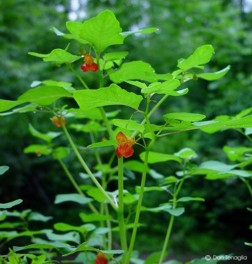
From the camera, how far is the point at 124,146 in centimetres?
79

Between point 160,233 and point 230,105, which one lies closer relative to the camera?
point 230,105

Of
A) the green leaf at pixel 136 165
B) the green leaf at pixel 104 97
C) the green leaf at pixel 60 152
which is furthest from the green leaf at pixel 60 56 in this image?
the green leaf at pixel 60 152

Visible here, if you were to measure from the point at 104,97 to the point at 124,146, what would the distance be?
0.14 m

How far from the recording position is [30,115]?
4898mm

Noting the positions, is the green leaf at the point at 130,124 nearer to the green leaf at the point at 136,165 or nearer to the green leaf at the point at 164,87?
the green leaf at the point at 164,87

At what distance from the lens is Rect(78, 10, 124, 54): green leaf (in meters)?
0.75

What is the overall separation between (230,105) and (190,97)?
7.76 ft

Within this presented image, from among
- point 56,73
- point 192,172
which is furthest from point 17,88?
point 192,172

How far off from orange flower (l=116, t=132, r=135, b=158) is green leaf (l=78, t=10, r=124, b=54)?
0.64 ft

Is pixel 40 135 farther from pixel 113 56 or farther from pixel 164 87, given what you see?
pixel 164 87

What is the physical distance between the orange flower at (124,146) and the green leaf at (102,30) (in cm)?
19

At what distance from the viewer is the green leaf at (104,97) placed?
68 centimetres

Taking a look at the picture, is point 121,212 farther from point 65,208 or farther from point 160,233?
point 65,208

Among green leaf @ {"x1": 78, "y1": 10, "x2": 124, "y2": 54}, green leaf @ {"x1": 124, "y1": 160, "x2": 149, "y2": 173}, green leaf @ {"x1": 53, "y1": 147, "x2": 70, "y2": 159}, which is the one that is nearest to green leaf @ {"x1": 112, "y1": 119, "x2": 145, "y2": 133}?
green leaf @ {"x1": 78, "y1": 10, "x2": 124, "y2": 54}
